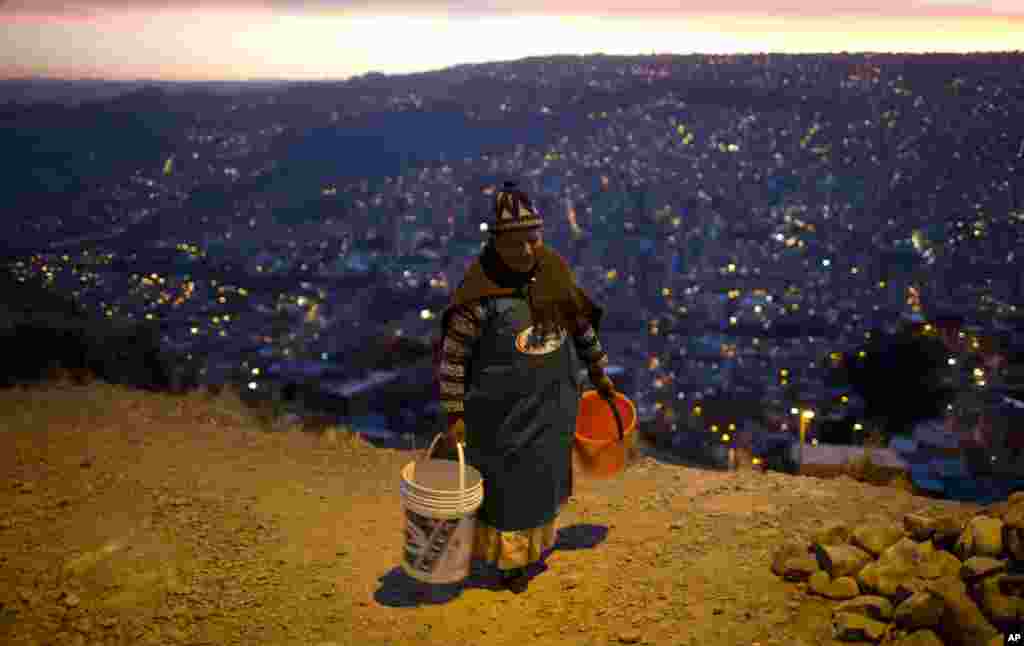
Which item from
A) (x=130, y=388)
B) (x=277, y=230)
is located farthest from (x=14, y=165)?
(x=130, y=388)

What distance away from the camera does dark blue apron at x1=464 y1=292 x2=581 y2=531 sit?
3.93 meters

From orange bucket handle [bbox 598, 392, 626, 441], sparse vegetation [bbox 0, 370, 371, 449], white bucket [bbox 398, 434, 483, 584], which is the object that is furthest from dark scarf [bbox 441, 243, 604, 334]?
sparse vegetation [bbox 0, 370, 371, 449]

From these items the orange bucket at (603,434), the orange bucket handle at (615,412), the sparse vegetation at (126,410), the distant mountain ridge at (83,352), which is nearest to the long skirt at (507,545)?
the orange bucket at (603,434)

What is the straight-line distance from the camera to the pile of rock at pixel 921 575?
3270mm

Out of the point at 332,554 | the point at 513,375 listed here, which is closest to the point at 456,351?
the point at 513,375

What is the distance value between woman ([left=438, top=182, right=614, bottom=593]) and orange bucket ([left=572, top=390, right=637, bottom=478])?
23 centimetres

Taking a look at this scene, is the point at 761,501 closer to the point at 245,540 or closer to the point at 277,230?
the point at 245,540

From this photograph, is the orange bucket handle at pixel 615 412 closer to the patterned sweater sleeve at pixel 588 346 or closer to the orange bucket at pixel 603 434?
the orange bucket at pixel 603 434

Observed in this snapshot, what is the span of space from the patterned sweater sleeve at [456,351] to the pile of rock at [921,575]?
1842 millimetres

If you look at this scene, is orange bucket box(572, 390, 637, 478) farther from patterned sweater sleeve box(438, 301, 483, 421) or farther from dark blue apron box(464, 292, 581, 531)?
patterned sweater sleeve box(438, 301, 483, 421)

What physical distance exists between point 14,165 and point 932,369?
3506 cm

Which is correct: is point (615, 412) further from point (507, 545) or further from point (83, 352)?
point (83, 352)

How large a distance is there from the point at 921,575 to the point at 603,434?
1.75m

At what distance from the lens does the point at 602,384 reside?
177 inches
